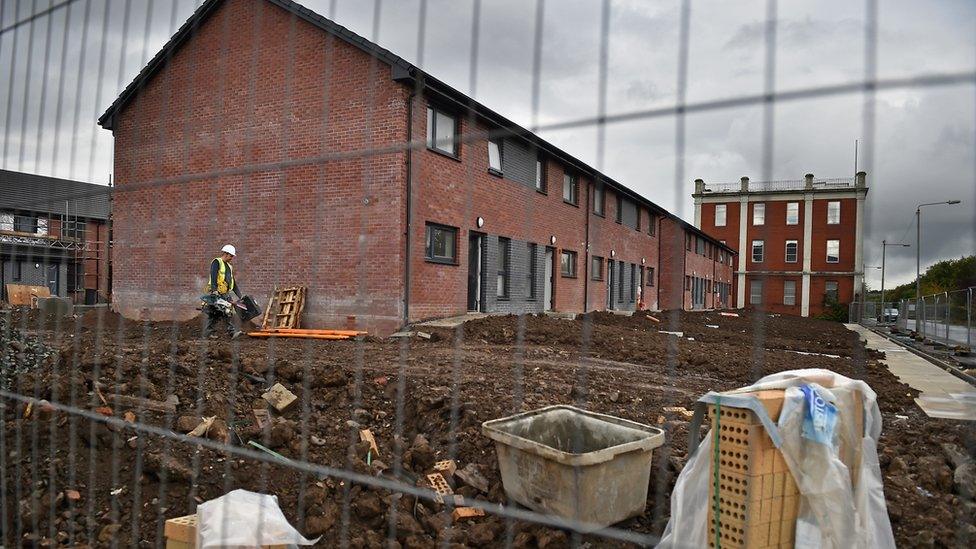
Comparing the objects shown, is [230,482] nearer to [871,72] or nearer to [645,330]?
[871,72]

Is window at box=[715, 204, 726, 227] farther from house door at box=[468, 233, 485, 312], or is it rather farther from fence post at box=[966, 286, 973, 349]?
fence post at box=[966, 286, 973, 349]

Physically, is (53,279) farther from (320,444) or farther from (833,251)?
(833,251)

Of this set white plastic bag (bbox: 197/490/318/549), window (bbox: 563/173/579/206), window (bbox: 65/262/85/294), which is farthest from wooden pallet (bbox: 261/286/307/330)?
window (bbox: 65/262/85/294)

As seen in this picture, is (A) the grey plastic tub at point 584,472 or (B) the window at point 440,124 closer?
(A) the grey plastic tub at point 584,472

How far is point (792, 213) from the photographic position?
1.78 meters

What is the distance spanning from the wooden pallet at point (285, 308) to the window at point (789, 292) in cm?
1078

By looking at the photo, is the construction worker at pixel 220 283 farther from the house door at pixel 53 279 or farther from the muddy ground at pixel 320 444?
the house door at pixel 53 279

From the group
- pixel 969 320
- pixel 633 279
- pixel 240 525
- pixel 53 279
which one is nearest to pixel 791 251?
pixel 240 525

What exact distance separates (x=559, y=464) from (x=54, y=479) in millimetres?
2771

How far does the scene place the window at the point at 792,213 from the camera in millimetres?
1699

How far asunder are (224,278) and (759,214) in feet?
33.7

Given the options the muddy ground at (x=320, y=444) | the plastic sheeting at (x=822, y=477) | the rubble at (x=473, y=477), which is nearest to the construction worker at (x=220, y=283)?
the muddy ground at (x=320, y=444)

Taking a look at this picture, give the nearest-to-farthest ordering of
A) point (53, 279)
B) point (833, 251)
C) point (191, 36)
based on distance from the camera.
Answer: point (833, 251) < point (191, 36) < point (53, 279)

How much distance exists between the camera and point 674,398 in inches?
251
